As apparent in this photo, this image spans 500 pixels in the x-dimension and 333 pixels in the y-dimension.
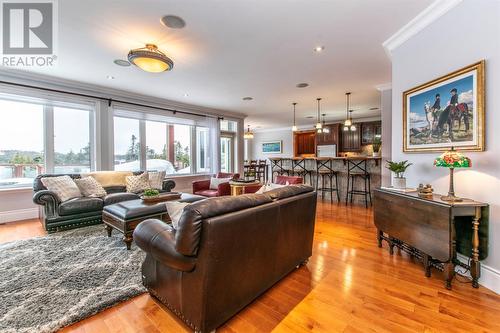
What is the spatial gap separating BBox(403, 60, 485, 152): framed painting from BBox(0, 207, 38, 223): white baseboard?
6431 millimetres

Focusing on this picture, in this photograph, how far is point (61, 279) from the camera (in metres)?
2.05

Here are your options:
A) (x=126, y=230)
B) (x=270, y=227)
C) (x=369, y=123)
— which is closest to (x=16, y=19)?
(x=126, y=230)

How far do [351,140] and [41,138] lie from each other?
361 inches

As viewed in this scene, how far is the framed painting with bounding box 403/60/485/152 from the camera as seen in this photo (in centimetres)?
202

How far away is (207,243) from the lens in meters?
1.29

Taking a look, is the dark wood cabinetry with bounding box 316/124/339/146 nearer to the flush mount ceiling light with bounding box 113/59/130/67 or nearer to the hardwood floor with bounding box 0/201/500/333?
the hardwood floor with bounding box 0/201/500/333

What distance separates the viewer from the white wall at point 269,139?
10.8 meters

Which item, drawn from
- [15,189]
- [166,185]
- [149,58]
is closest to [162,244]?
[149,58]

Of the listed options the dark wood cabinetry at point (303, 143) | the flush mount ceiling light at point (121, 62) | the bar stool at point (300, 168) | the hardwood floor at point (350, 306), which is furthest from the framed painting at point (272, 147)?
the hardwood floor at point (350, 306)

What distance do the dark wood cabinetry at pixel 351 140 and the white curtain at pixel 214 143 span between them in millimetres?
5057

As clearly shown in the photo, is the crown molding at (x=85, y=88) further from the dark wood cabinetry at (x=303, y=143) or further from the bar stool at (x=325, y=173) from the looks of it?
the dark wood cabinetry at (x=303, y=143)

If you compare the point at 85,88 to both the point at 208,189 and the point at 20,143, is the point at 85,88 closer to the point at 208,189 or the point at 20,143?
the point at 20,143

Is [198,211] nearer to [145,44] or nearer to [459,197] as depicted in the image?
Answer: [459,197]

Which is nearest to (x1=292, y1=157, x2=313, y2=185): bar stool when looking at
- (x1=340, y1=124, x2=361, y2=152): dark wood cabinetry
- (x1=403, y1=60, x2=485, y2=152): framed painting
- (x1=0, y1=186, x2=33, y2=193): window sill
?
(x1=340, y1=124, x2=361, y2=152): dark wood cabinetry
